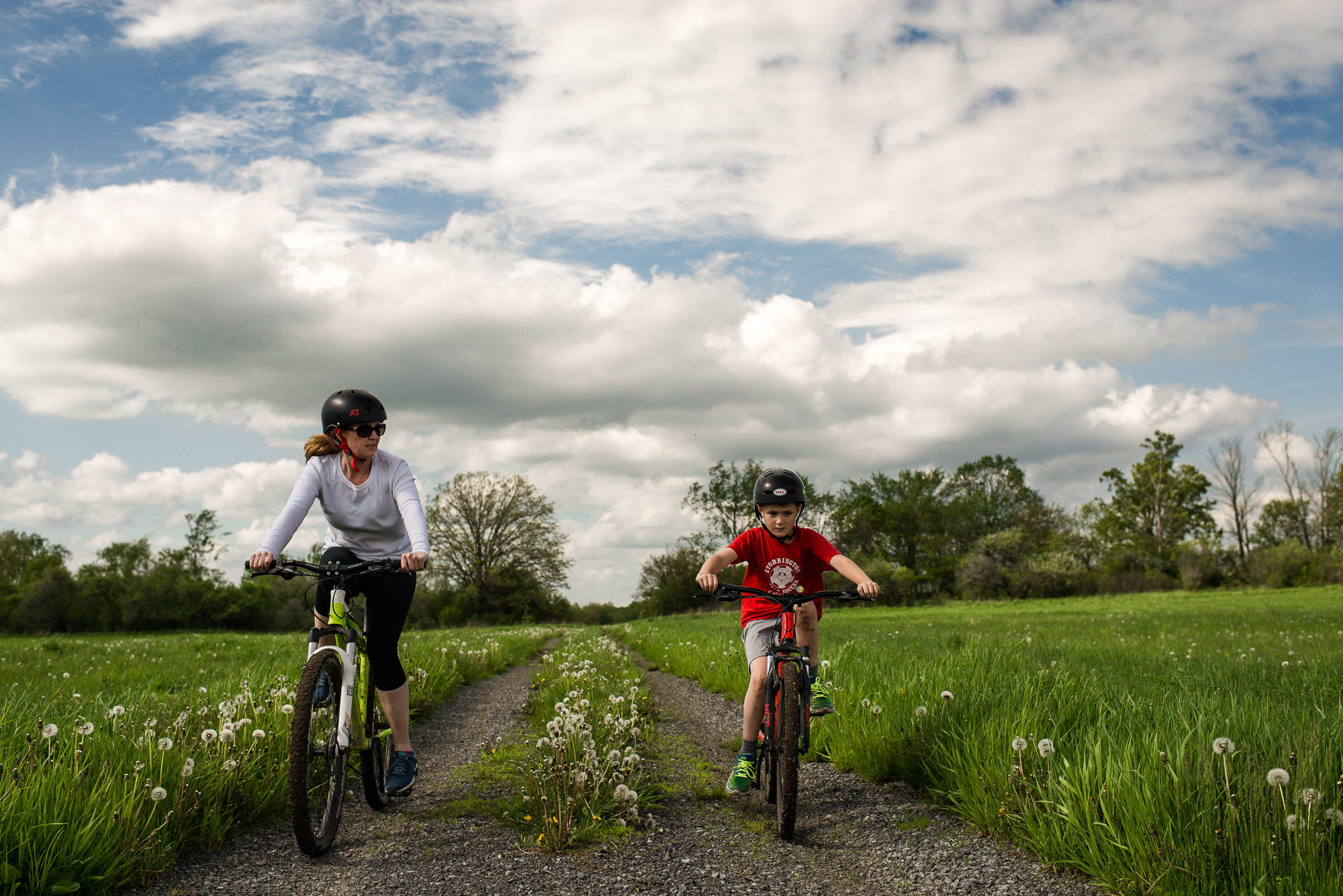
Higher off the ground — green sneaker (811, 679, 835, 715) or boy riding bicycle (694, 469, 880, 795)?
boy riding bicycle (694, 469, 880, 795)

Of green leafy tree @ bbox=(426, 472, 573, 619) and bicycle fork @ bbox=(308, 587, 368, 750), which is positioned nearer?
bicycle fork @ bbox=(308, 587, 368, 750)

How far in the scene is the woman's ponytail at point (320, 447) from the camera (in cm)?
453

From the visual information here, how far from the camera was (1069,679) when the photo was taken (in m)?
5.95

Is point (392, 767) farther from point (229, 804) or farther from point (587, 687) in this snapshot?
point (587, 687)

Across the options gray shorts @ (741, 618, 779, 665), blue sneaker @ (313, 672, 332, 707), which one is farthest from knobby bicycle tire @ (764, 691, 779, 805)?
blue sneaker @ (313, 672, 332, 707)

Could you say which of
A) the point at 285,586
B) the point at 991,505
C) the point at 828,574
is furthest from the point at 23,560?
the point at 991,505

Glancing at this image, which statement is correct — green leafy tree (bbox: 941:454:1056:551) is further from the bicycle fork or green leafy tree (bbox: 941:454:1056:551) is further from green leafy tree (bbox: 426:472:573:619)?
the bicycle fork

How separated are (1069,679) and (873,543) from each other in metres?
78.1

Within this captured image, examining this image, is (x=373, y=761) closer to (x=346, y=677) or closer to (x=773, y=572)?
(x=346, y=677)

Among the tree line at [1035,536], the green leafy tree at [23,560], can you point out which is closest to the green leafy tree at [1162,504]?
the tree line at [1035,536]

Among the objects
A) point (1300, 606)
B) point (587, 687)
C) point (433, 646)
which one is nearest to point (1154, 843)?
point (587, 687)

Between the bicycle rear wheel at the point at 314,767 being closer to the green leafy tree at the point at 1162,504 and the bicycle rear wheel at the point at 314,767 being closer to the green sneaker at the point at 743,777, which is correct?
the green sneaker at the point at 743,777

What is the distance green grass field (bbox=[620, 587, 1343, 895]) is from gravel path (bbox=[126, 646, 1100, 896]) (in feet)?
0.81

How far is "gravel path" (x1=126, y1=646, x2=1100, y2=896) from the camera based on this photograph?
3.46 metres
